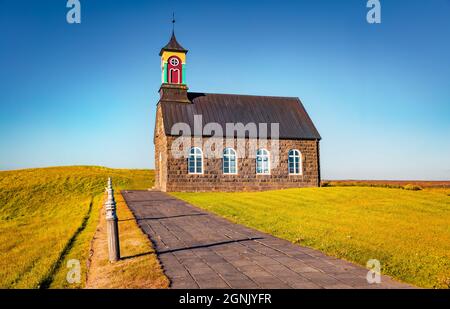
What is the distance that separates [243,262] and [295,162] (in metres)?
25.0

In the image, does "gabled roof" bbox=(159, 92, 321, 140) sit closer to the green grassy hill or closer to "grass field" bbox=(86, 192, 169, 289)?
the green grassy hill

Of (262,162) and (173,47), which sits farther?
(173,47)

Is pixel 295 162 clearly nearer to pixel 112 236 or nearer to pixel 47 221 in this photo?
pixel 47 221

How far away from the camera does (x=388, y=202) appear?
57.4 ft

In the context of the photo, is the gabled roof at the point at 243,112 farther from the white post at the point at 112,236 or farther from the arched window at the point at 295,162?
the white post at the point at 112,236

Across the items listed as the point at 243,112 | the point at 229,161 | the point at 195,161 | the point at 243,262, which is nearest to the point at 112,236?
the point at 243,262

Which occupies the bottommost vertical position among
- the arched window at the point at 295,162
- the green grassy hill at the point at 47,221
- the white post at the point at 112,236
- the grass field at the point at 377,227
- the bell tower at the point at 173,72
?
the green grassy hill at the point at 47,221

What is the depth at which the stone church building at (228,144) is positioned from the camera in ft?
95.1

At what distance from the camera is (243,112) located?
32.2m

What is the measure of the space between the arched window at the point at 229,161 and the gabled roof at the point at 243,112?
7.08 feet

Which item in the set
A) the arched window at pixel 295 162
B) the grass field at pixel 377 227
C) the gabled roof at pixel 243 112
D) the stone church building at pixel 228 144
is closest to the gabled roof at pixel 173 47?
the stone church building at pixel 228 144

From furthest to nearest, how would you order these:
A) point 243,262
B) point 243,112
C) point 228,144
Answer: point 243,112 < point 228,144 < point 243,262
